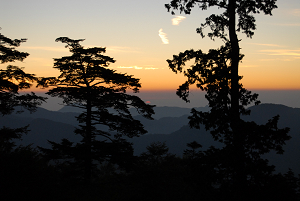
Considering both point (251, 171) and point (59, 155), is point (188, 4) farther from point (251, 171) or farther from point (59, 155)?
point (59, 155)

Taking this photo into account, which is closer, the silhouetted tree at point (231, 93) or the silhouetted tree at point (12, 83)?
the silhouetted tree at point (231, 93)

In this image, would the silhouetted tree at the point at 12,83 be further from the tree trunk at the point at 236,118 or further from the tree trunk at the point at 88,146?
the tree trunk at the point at 236,118

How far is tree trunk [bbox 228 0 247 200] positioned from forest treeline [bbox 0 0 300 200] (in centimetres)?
5

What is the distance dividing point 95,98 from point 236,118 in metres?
10.7

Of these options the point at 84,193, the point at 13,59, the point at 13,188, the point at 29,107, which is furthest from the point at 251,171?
the point at 13,59

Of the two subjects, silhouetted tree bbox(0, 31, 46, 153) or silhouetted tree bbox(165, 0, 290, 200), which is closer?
silhouetted tree bbox(165, 0, 290, 200)

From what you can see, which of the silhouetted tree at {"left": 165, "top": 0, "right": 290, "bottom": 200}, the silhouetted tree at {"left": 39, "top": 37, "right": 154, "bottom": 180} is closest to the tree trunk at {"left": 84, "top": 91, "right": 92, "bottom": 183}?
the silhouetted tree at {"left": 39, "top": 37, "right": 154, "bottom": 180}

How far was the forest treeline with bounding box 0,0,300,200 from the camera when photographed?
10.5 metres

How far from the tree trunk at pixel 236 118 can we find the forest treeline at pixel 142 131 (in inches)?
1.8

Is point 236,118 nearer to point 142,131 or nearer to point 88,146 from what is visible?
point 142,131

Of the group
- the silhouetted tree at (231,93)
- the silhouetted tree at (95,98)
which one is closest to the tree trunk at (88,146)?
the silhouetted tree at (95,98)

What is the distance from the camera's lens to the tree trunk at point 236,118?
10723mm

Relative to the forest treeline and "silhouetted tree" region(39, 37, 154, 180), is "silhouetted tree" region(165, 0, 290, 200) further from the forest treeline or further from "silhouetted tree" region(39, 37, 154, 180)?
"silhouetted tree" region(39, 37, 154, 180)

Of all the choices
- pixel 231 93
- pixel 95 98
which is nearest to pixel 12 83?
pixel 95 98
